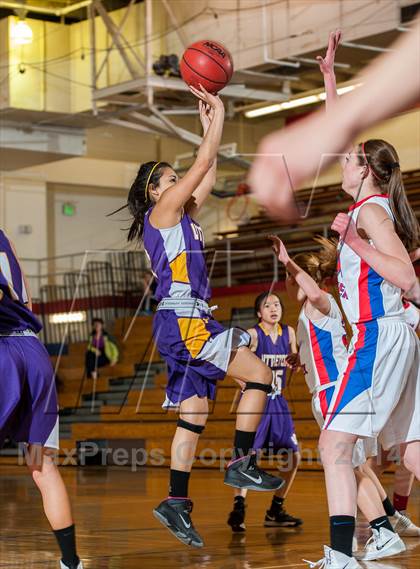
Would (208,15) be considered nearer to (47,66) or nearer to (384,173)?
(47,66)

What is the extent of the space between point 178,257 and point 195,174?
468 millimetres

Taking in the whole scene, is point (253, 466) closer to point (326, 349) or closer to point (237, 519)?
point (326, 349)

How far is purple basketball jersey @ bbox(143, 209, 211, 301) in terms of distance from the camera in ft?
16.4

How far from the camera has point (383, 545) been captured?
189 inches

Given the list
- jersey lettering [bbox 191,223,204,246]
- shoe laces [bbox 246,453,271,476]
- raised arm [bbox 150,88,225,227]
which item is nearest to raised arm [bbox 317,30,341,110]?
raised arm [bbox 150,88,225,227]

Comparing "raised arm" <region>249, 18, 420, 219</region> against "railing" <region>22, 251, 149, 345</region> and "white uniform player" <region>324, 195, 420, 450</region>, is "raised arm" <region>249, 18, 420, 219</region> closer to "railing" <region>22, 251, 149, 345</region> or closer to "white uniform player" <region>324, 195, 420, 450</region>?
"white uniform player" <region>324, 195, 420, 450</region>

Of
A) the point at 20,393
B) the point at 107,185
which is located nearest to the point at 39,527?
the point at 20,393

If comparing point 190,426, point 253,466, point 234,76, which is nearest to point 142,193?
point 190,426

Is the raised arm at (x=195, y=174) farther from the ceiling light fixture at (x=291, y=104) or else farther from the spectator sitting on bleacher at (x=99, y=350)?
the spectator sitting on bleacher at (x=99, y=350)

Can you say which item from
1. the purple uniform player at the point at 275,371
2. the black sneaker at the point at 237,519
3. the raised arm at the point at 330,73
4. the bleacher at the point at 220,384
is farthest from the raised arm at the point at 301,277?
the bleacher at the point at 220,384

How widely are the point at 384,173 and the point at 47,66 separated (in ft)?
39.2

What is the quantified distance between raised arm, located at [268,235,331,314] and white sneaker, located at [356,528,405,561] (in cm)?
106

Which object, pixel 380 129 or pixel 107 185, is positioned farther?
pixel 107 185

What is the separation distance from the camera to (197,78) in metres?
5.25
